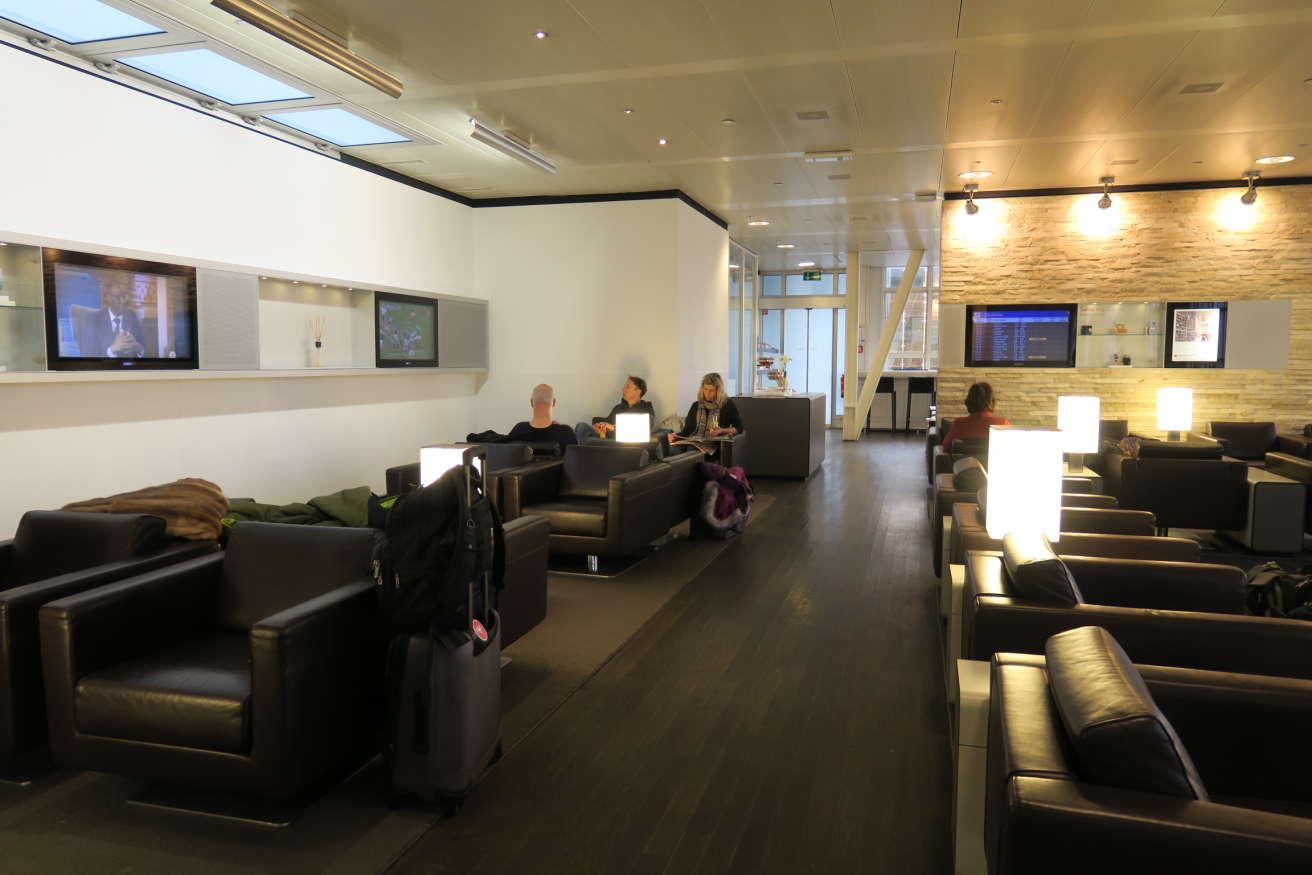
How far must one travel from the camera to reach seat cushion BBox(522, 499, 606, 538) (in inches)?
214

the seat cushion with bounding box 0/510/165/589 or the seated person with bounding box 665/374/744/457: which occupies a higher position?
the seated person with bounding box 665/374/744/457

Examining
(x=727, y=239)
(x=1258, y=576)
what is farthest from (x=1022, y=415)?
(x=1258, y=576)

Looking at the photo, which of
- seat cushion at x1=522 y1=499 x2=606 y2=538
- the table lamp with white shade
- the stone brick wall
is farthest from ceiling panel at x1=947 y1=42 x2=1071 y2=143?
seat cushion at x1=522 y1=499 x2=606 y2=538

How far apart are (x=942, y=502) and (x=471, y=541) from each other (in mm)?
3286

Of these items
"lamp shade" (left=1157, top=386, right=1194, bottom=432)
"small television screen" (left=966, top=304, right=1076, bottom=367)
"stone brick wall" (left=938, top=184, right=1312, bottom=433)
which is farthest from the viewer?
"small television screen" (left=966, top=304, right=1076, bottom=367)

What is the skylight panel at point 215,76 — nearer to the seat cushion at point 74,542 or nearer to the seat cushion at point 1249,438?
the seat cushion at point 74,542

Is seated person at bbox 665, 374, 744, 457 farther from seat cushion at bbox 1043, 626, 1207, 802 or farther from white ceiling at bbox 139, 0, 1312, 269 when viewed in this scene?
seat cushion at bbox 1043, 626, 1207, 802

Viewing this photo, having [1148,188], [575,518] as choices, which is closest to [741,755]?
[575,518]

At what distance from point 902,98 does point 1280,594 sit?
3966mm

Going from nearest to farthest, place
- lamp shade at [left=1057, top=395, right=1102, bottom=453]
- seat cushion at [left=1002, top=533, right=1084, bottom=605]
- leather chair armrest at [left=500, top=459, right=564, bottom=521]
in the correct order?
seat cushion at [left=1002, top=533, right=1084, bottom=605] < leather chair armrest at [left=500, top=459, right=564, bottom=521] < lamp shade at [left=1057, top=395, right=1102, bottom=453]

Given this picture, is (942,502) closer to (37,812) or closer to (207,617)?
(207,617)

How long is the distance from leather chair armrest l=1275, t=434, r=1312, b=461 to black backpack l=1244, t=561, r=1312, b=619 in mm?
4784

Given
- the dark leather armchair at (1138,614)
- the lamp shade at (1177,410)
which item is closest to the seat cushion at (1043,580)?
the dark leather armchair at (1138,614)

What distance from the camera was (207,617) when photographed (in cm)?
311
